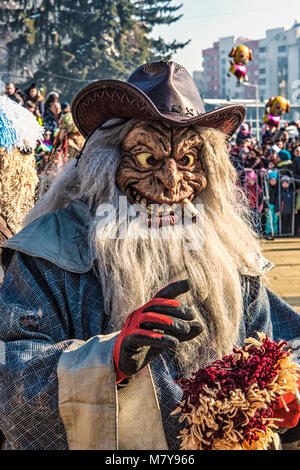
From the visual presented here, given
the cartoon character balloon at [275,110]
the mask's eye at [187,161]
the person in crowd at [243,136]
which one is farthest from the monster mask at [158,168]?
the cartoon character balloon at [275,110]

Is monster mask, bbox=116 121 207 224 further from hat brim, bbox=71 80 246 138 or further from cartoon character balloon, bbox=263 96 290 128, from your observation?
cartoon character balloon, bbox=263 96 290 128

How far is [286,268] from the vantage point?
26.5 feet

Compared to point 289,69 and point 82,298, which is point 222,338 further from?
point 289,69

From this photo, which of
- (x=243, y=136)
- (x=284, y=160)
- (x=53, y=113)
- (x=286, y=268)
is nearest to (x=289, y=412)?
(x=286, y=268)

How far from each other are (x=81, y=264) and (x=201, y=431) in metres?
0.70

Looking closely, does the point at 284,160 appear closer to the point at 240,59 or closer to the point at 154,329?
the point at 240,59

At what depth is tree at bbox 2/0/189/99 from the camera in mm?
29438

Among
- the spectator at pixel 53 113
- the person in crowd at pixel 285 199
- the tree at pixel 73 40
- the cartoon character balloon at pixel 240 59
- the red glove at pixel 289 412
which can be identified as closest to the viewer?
the red glove at pixel 289 412

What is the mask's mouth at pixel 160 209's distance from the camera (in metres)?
2.11

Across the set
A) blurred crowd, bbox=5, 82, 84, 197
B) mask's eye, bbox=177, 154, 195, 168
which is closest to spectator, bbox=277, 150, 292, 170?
blurred crowd, bbox=5, 82, 84, 197

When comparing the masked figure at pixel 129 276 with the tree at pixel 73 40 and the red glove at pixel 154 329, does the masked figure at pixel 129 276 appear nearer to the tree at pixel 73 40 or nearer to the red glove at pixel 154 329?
the red glove at pixel 154 329

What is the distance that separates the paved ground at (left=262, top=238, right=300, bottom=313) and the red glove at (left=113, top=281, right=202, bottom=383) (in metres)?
4.37

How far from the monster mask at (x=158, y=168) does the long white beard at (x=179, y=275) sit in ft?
0.26

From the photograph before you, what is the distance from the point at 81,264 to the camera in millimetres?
1979
